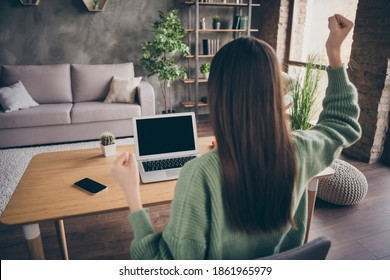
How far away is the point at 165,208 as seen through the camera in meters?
2.33

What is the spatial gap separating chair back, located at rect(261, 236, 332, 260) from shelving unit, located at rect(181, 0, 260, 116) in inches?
155

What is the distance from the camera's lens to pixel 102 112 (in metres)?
3.55

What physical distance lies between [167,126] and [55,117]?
233cm

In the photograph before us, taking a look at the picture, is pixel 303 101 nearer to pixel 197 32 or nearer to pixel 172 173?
pixel 172 173

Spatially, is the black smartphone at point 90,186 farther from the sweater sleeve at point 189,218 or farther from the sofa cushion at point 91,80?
the sofa cushion at point 91,80

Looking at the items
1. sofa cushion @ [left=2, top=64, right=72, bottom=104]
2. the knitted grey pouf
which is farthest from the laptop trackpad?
sofa cushion @ [left=2, top=64, right=72, bottom=104]

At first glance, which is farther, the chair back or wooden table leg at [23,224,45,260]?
wooden table leg at [23,224,45,260]

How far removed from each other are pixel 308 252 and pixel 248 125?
280 mm

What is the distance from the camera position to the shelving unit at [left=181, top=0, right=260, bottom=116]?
171 inches

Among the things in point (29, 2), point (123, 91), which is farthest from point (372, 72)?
point (29, 2)

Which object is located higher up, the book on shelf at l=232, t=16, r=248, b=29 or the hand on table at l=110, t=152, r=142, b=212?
the book on shelf at l=232, t=16, r=248, b=29

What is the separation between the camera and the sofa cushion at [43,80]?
12.4 ft

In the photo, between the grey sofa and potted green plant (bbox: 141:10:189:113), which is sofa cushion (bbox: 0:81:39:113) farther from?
potted green plant (bbox: 141:10:189:113)
